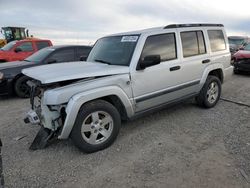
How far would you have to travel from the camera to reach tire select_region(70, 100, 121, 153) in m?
3.13

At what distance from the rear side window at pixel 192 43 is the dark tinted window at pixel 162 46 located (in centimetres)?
29

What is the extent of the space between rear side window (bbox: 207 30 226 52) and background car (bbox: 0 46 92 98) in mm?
3048

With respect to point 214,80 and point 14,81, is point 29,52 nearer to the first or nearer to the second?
point 14,81

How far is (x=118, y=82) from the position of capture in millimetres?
3414

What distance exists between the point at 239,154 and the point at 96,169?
6.79 feet

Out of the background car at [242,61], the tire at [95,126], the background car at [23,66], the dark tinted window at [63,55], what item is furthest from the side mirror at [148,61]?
the background car at [242,61]

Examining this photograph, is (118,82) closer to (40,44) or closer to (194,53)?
(194,53)

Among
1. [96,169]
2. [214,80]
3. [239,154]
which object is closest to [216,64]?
[214,80]

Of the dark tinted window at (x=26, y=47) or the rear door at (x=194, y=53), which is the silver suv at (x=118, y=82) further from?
the dark tinted window at (x=26, y=47)

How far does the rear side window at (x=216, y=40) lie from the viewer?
4957 mm

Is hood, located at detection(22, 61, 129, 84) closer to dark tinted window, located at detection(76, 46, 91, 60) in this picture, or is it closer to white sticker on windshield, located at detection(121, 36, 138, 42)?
white sticker on windshield, located at detection(121, 36, 138, 42)

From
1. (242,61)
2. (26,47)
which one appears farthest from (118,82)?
(242,61)

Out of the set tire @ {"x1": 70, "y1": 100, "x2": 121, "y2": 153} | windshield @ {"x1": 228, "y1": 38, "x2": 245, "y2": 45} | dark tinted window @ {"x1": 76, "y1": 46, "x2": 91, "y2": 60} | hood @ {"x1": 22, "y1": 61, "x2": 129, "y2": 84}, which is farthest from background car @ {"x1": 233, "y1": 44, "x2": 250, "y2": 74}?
tire @ {"x1": 70, "y1": 100, "x2": 121, "y2": 153}

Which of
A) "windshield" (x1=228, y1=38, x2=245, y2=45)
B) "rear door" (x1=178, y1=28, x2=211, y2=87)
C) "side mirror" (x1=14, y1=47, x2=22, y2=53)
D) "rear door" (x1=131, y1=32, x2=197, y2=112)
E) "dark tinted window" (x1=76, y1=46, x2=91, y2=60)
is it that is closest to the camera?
"rear door" (x1=131, y1=32, x2=197, y2=112)
